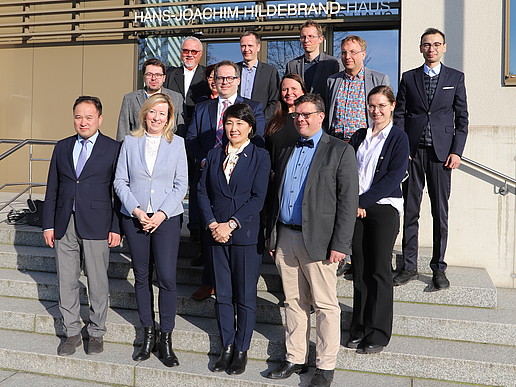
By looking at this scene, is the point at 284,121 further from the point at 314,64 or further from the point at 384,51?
the point at 384,51

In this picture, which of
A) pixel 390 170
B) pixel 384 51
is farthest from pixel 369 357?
pixel 384 51

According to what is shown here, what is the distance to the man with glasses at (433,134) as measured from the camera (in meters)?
4.75

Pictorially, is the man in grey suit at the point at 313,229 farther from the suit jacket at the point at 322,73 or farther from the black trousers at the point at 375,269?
the suit jacket at the point at 322,73

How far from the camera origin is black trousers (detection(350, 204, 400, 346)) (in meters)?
3.97

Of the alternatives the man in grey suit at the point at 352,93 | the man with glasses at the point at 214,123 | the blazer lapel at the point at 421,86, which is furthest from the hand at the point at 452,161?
the man with glasses at the point at 214,123

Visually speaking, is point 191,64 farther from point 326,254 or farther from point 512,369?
point 512,369

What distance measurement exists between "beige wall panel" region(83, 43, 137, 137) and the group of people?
17.2 ft

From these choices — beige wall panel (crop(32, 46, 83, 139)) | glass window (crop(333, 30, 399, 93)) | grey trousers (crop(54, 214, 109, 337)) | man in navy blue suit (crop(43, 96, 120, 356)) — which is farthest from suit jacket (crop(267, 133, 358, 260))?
beige wall panel (crop(32, 46, 83, 139))

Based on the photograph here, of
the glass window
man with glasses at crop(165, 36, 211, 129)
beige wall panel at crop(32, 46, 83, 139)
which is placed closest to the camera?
man with glasses at crop(165, 36, 211, 129)

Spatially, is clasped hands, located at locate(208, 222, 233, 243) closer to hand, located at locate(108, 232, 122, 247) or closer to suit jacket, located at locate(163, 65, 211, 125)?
hand, located at locate(108, 232, 122, 247)

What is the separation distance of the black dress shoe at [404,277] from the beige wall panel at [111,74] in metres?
6.11

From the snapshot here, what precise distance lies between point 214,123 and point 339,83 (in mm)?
1137

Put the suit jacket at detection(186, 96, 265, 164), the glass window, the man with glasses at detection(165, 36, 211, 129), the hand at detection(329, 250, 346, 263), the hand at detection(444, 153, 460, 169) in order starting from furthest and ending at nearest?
the glass window
the man with glasses at detection(165, 36, 211, 129)
the hand at detection(444, 153, 460, 169)
the suit jacket at detection(186, 96, 265, 164)
the hand at detection(329, 250, 346, 263)

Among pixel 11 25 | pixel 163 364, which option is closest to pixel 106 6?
pixel 11 25
